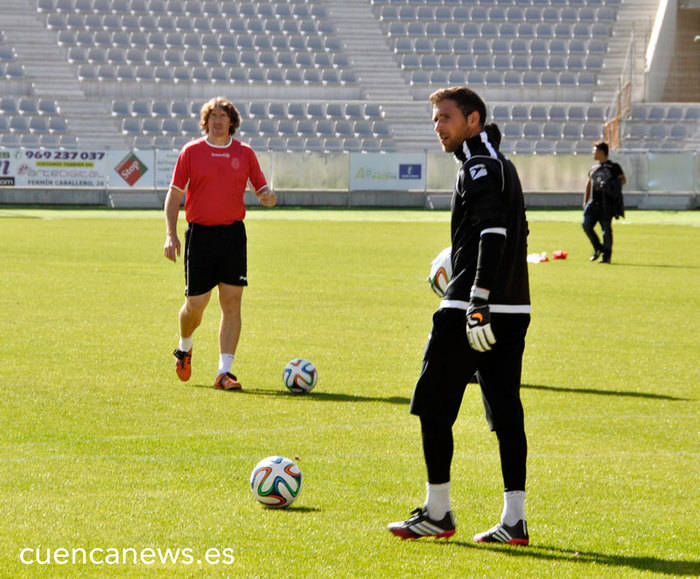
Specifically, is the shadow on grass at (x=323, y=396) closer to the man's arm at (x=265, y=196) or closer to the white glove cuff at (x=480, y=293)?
the man's arm at (x=265, y=196)

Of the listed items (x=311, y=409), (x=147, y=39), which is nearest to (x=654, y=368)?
(x=311, y=409)

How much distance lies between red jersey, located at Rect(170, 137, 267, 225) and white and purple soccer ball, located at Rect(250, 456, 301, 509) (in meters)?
4.01

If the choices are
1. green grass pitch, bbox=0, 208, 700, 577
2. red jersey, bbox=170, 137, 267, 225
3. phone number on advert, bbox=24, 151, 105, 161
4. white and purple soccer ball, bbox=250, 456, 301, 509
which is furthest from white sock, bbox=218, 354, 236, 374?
phone number on advert, bbox=24, 151, 105, 161

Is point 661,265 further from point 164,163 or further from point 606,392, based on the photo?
point 164,163

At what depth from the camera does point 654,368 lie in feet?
36.8

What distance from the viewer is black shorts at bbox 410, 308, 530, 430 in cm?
566

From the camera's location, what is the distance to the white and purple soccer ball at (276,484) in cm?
607

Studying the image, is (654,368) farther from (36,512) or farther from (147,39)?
(147,39)

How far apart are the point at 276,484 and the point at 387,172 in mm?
39630

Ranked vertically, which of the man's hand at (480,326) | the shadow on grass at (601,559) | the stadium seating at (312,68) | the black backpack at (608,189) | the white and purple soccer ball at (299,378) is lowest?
the shadow on grass at (601,559)

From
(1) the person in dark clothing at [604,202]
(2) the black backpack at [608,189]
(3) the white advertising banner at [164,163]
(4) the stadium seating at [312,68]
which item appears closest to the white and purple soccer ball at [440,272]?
(1) the person in dark clothing at [604,202]

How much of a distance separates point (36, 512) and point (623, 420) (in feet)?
14.8

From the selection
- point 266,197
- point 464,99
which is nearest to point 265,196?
point 266,197

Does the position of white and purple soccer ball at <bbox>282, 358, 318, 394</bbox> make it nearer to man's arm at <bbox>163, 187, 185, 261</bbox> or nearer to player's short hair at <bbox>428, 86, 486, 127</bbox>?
man's arm at <bbox>163, 187, 185, 261</bbox>
